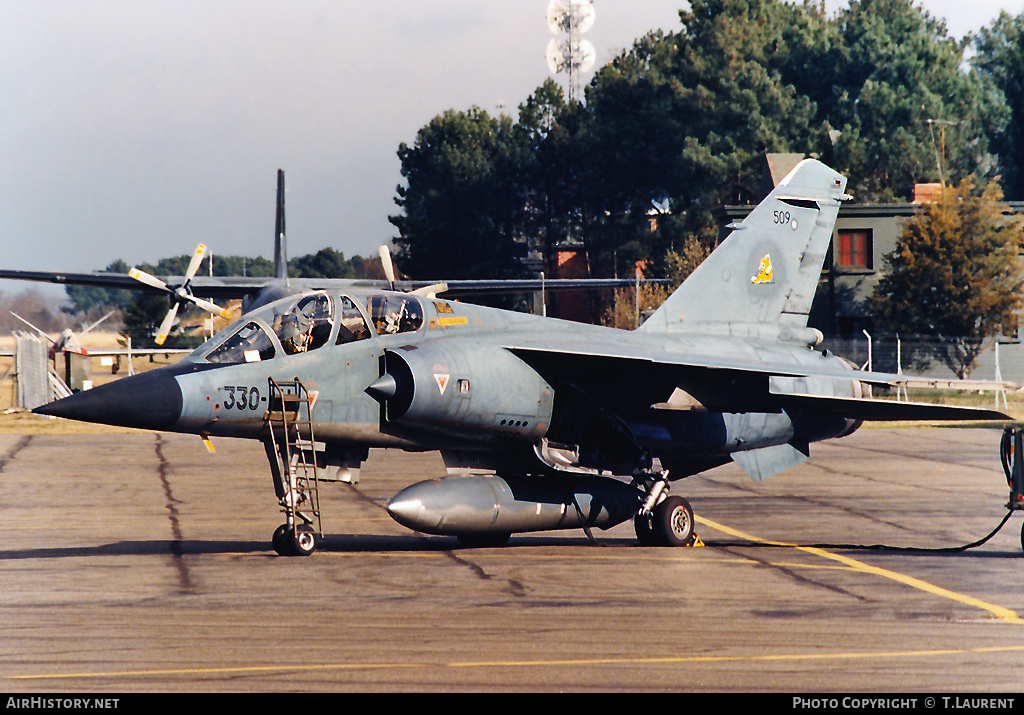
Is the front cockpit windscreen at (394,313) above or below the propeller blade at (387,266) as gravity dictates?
below

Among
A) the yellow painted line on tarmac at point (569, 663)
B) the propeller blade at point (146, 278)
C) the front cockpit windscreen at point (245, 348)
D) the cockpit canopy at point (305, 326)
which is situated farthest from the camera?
the propeller blade at point (146, 278)

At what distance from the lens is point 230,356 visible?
1326 cm

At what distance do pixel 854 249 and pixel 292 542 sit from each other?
43605mm

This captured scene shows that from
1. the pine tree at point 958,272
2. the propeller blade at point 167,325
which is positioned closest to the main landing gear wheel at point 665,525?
the propeller blade at point 167,325

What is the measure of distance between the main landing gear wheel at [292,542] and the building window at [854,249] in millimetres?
42738

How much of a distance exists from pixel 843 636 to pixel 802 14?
9095cm

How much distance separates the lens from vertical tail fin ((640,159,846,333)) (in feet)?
57.0

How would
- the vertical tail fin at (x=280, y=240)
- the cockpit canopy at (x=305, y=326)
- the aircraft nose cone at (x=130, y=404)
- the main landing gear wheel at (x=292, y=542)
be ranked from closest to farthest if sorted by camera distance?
the aircraft nose cone at (x=130, y=404), the cockpit canopy at (x=305, y=326), the main landing gear wheel at (x=292, y=542), the vertical tail fin at (x=280, y=240)

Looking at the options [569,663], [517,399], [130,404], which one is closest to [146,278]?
[517,399]

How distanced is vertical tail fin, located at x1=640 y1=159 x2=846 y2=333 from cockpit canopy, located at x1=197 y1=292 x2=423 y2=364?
14.7ft

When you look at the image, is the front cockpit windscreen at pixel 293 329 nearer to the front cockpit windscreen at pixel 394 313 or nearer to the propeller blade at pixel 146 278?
the front cockpit windscreen at pixel 394 313

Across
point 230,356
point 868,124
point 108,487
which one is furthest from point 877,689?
point 868,124

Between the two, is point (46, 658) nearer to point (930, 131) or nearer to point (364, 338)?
point (364, 338)

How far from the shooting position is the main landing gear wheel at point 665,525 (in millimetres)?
14883
